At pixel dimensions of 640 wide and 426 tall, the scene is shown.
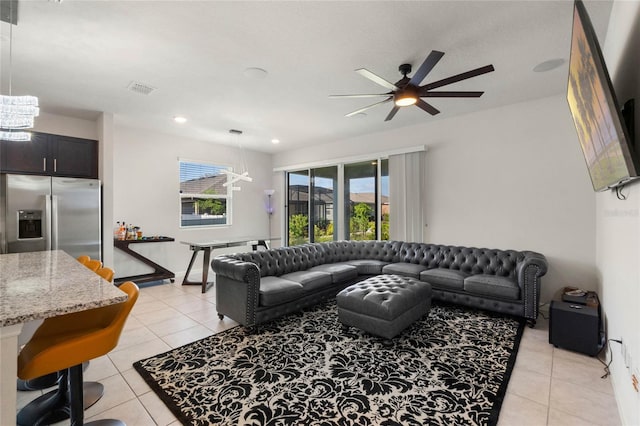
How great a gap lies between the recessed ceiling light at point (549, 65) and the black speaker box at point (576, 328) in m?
2.49

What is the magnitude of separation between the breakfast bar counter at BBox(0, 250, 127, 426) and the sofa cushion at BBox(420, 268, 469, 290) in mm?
3644

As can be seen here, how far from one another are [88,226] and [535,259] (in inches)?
241

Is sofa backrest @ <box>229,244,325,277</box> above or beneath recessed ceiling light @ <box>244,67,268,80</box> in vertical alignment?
beneath

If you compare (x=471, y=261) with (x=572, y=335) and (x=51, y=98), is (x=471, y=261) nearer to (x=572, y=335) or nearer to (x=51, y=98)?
Answer: (x=572, y=335)

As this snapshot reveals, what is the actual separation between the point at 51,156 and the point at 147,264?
222 centimetres

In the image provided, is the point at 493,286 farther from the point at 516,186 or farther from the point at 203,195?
the point at 203,195

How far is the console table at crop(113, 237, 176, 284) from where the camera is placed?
4809 mm

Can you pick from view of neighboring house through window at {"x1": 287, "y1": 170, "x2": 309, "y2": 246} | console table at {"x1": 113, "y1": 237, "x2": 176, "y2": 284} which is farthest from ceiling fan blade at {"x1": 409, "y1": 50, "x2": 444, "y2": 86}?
console table at {"x1": 113, "y1": 237, "x2": 176, "y2": 284}

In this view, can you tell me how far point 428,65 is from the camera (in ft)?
7.39

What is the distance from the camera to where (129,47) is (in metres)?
2.62

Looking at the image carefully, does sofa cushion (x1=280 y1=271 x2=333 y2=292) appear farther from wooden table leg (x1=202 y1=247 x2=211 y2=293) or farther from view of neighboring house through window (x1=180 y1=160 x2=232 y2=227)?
view of neighboring house through window (x1=180 y1=160 x2=232 y2=227)

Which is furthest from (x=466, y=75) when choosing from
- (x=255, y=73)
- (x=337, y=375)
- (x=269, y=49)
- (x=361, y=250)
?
(x=361, y=250)

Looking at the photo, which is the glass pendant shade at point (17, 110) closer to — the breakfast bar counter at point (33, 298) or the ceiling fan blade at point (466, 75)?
the breakfast bar counter at point (33, 298)

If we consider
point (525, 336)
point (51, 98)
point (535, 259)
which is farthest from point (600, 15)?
point (51, 98)
